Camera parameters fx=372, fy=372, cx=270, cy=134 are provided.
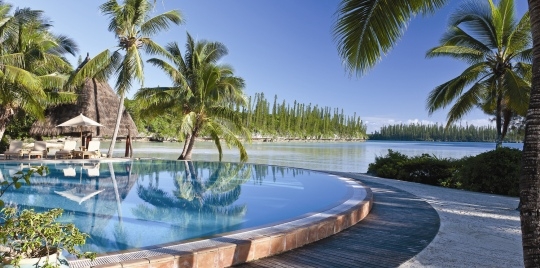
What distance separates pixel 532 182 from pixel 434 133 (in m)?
113

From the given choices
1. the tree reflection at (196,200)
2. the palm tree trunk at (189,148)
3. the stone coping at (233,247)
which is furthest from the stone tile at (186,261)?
the palm tree trunk at (189,148)

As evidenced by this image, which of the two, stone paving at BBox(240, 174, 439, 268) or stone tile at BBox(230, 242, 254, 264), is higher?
stone tile at BBox(230, 242, 254, 264)

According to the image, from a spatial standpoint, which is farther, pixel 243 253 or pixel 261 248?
pixel 261 248

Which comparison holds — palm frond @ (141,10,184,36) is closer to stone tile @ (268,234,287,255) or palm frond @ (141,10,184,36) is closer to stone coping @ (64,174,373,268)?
stone coping @ (64,174,373,268)

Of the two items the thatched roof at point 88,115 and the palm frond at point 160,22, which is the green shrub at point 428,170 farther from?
the thatched roof at point 88,115

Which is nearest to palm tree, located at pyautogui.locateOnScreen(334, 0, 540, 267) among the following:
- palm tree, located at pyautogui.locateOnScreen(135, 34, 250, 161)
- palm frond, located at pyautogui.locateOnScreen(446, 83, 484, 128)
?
palm frond, located at pyautogui.locateOnScreen(446, 83, 484, 128)

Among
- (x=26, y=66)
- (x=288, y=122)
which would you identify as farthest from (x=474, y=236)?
(x=288, y=122)

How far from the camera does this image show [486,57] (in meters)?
12.0

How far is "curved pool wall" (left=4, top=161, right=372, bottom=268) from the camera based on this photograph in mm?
3631

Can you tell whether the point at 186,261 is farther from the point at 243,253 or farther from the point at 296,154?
the point at 296,154

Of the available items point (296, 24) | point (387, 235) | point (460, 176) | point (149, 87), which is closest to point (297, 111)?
point (296, 24)

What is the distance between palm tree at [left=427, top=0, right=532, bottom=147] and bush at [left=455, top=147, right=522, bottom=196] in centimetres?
153

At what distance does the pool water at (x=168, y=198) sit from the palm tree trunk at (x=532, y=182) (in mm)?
3075

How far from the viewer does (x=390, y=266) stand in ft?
12.3
